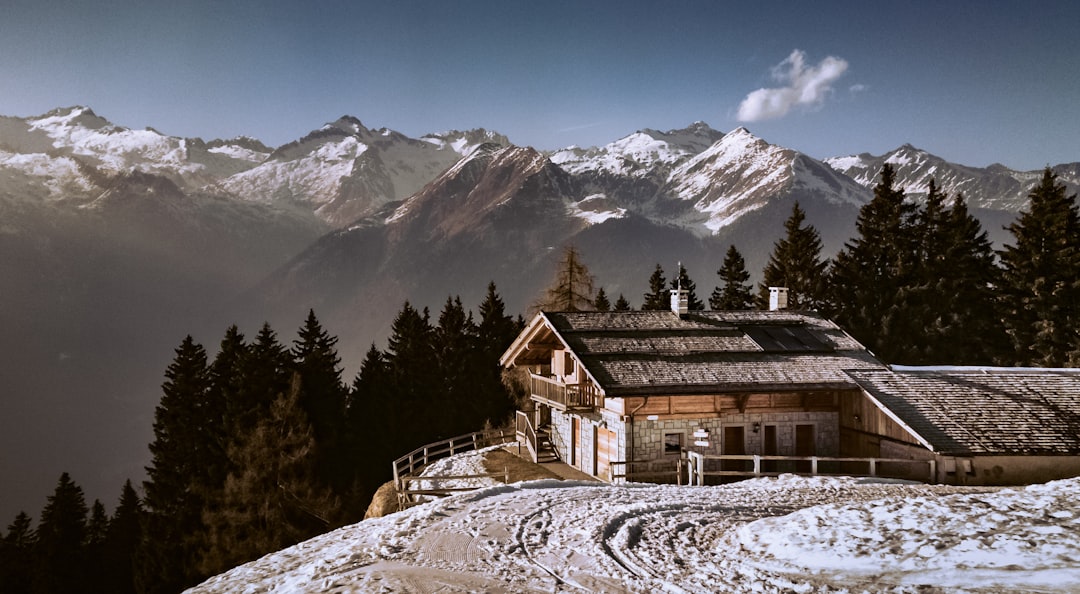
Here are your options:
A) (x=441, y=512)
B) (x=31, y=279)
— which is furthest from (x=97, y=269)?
(x=441, y=512)

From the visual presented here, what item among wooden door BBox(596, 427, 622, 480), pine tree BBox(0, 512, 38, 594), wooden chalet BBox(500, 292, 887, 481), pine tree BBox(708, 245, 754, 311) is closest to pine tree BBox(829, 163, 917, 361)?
pine tree BBox(708, 245, 754, 311)

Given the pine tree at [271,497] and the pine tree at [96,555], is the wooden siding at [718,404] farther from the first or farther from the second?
the pine tree at [96,555]

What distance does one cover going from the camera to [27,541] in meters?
44.3

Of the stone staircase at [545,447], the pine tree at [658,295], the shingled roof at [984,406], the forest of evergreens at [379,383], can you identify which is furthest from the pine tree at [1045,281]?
the stone staircase at [545,447]

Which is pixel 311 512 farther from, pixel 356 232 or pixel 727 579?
pixel 356 232

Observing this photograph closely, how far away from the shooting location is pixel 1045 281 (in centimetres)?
3747

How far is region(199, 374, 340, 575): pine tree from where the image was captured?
3466cm

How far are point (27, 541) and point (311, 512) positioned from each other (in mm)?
22170

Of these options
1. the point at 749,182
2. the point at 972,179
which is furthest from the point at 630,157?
the point at 972,179

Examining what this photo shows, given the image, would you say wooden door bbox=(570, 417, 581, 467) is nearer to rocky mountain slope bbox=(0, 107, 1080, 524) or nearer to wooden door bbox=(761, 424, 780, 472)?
wooden door bbox=(761, 424, 780, 472)

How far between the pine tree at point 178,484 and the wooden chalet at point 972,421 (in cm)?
3218

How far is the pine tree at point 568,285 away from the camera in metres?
39.8

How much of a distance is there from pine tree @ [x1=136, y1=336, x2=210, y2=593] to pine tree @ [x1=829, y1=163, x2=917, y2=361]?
38.7 m

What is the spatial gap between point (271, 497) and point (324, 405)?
27.1 ft
